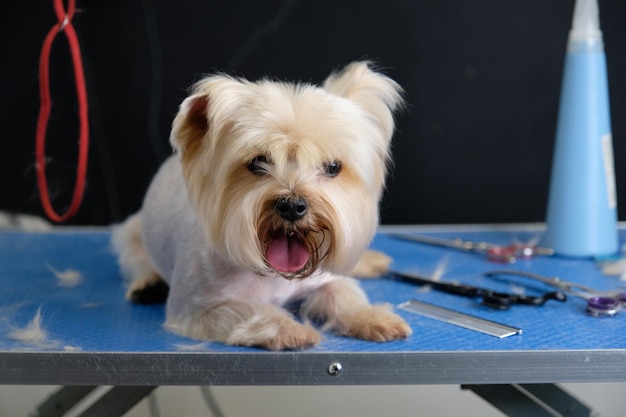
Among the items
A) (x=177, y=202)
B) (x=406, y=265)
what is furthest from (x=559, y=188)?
(x=177, y=202)

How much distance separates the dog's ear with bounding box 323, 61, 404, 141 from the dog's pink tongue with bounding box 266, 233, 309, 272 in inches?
9.8

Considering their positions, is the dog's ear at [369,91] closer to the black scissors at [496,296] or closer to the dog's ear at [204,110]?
the dog's ear at [204,110]

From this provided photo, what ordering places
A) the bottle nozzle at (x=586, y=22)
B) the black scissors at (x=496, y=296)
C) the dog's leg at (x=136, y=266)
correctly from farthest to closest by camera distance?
the bottle nozzle at (x=586, y=22), the dog's leg at (x=136, y=266), the black scissors at (x=496, y=296)

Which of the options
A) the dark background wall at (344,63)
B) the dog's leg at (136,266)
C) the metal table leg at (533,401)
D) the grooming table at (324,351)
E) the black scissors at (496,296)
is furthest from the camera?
the dark background wall at (344,63)

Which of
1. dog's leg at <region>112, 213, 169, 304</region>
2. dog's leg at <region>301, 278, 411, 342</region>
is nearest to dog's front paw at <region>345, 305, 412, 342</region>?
dog's leg at <region>301, 278, 411, 342</region>

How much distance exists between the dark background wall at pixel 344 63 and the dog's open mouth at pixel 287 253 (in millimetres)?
928

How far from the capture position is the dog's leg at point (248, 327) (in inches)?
46.8

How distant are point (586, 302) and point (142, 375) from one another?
727mm

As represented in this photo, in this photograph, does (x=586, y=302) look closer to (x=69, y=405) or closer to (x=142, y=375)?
(x=142, y=375)

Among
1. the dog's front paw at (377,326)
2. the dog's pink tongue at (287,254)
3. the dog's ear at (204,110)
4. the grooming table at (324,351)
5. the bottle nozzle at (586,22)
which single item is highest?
the bottle nozzle at (586,22)

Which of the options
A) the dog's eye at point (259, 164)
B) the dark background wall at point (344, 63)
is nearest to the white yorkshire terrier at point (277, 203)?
the dog's eye at point (259, 164)

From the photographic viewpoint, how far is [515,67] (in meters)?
2.09

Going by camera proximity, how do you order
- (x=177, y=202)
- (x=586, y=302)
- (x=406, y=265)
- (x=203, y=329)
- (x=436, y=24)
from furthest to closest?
1. (x=436, y=24)
2. (x=406, y=265)
3. (x=177, y=202)
4. (x=586, y=302)
5. (x=203, y=329)

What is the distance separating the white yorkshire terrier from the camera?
1.19 meters
